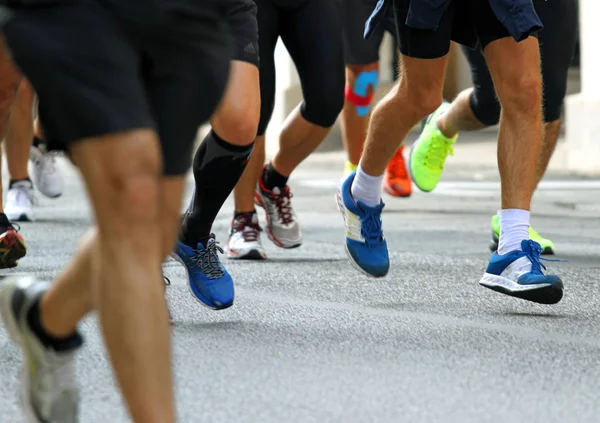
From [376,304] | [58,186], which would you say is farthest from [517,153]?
[58,186]

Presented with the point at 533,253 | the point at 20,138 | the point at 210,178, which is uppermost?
the point at 533,253

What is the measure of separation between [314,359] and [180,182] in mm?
1205

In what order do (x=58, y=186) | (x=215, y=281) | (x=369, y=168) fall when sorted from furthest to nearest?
(x=58, y=186) → (x=369, y=168) → (x=215, y=281)

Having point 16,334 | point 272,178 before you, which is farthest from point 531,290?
point 272,178

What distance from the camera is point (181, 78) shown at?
259 centimetres

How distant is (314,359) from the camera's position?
147 inches

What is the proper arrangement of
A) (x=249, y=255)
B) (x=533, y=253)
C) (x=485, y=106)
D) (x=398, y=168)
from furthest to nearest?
(x=398, y=168) → (x=485, y=106) → (x=249, y=255) → (x=533, y=253)

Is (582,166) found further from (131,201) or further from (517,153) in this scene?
(131,201)

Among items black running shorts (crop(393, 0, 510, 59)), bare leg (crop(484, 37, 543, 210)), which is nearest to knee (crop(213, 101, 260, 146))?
black running shorts (crop(393, 0, 510, 59))

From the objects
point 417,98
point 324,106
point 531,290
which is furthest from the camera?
point 324,106

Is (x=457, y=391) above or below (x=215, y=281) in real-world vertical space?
above

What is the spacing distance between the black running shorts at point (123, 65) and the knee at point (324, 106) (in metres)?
3.18

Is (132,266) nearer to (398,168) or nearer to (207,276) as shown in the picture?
(207,276)

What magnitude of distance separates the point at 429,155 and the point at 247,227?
5.40 ft
